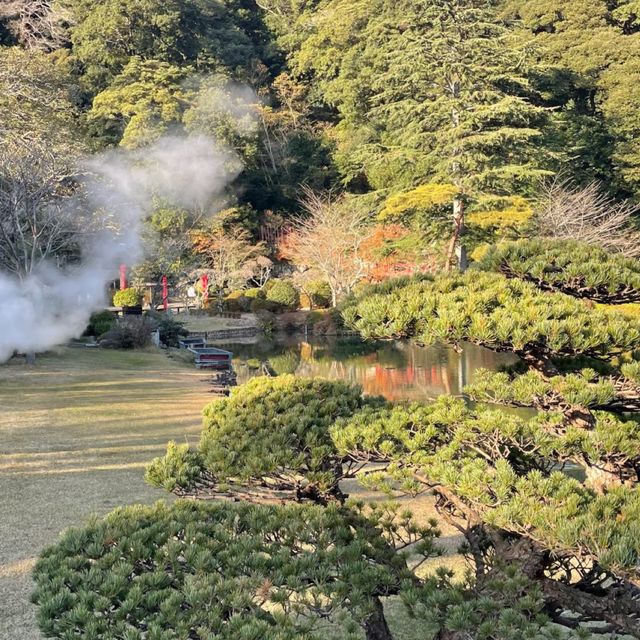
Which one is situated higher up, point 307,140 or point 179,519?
point 307,140

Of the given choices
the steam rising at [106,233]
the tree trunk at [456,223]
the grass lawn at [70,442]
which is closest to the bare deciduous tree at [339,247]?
the tree trunk at [456,223]

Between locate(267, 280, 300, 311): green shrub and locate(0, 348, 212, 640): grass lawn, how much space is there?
42.4ft

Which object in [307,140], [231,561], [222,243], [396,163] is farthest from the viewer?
[307,140]

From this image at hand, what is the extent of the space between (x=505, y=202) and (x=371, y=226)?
7.60 metres

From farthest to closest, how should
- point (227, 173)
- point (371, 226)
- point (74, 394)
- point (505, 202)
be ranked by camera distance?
1. point (227, 173)
2. point (371, 226)
3. point (505, 202)
4. point (74, 394)

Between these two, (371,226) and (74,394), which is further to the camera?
(371,226)

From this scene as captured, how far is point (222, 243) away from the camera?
28.1 meters

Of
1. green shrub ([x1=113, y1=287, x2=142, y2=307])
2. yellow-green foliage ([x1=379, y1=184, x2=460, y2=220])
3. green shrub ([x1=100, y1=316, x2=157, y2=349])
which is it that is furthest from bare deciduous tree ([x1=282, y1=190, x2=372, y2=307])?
green shrub ([x1=100, y1=316, x2=157, y2=349])

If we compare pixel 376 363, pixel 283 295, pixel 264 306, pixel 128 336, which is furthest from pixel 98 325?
pixel 283 295

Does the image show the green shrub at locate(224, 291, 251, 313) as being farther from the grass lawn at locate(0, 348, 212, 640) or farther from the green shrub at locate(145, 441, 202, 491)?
the green shrub at locate(145, 441, 202, 491)

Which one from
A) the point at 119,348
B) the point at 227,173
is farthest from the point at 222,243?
the point at 119,348

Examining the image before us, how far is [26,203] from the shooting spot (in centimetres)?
1338

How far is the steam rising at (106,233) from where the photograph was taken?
1121 cm

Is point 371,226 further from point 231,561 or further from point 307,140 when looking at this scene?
point 231,561
